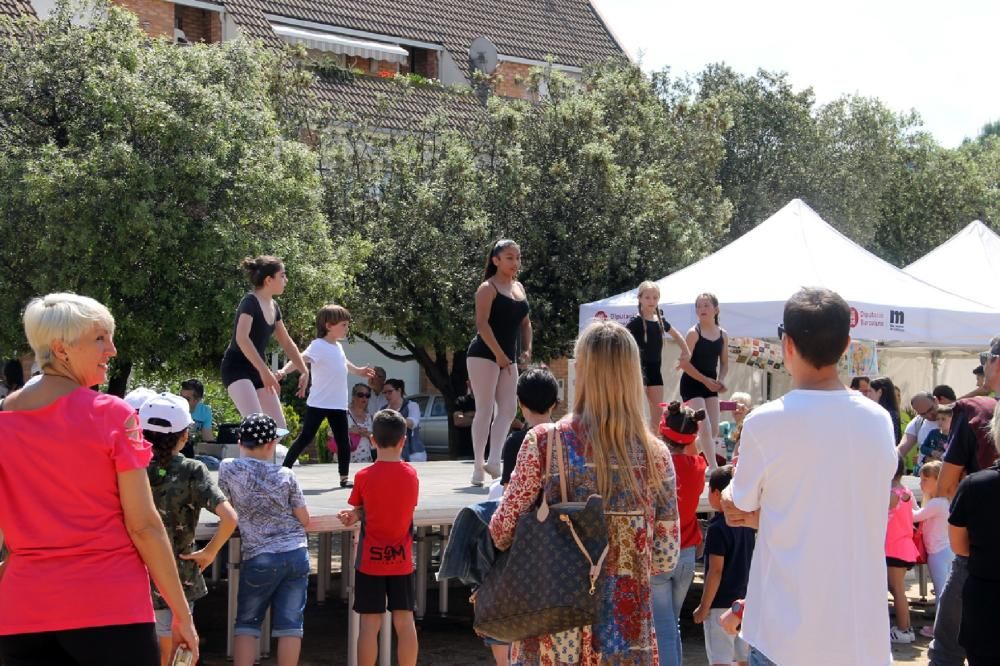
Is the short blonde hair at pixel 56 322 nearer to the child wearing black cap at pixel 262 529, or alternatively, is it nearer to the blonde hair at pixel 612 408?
the blonde hair at pixel 612 408

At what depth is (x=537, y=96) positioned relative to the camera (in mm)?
26016

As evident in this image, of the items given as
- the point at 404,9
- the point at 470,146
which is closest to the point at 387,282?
the point at 470,146

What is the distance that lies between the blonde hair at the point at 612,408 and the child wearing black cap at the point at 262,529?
10.5ft

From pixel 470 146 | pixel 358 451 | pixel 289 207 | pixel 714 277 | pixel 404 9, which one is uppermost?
pixel 404 9

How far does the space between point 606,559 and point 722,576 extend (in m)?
3.03

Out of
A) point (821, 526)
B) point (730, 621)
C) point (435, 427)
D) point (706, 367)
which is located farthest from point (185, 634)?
point (435, 427)

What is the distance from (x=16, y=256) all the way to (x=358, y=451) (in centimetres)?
551

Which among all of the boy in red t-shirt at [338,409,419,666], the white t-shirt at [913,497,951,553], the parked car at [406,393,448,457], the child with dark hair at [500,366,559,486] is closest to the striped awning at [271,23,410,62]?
the parked car at [406,393,448,457]

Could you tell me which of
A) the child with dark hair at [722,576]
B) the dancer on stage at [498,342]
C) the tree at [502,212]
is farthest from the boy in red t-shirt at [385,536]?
the tree at [502,212]

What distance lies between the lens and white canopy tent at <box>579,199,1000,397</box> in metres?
14.7

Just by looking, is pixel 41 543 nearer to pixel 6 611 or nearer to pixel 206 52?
pixel 6 611

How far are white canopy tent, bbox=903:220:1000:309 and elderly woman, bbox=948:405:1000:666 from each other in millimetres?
15454

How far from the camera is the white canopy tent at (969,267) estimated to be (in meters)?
20.2

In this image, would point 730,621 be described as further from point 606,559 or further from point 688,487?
point 688,487
